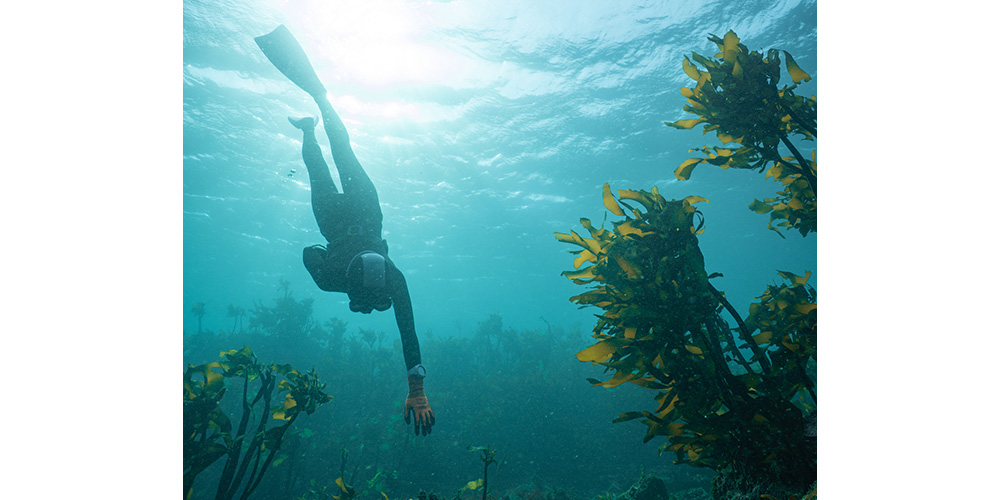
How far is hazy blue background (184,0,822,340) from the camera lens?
25.2 ft

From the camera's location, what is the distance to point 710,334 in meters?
2.19

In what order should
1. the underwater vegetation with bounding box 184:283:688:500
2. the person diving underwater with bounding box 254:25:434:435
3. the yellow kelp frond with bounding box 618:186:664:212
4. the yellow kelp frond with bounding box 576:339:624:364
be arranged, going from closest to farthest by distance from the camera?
1. the yellow kelp frond with bounding box 576:339:624:364
2. the yellow kelp frond with bounding box 618:186:664:212
3. the person diving underwater with bounding box 254:25:434:435
4. the underwater vegetation with bounding box 184:283:688:500

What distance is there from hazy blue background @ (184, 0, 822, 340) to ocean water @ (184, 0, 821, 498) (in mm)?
59

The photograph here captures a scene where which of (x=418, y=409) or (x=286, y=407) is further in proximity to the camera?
(x=286, y=407)

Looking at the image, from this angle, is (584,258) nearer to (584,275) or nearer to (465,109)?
(584,275)

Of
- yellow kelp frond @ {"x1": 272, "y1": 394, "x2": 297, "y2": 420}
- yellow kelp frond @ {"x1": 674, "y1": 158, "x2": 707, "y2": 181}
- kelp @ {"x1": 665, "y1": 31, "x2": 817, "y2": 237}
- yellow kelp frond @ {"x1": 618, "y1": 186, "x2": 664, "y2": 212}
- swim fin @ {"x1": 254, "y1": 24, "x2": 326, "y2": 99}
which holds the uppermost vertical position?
swim fin @ {"x1": 254, "y1": 24, "x2": 326, "y2": 99}

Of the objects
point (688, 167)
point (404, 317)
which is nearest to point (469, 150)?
point (404, 317)

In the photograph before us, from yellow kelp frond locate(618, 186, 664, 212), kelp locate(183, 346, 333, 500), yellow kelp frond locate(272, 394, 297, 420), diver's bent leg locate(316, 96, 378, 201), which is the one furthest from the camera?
diver's bent leg locate(316, 96, 378, 201)

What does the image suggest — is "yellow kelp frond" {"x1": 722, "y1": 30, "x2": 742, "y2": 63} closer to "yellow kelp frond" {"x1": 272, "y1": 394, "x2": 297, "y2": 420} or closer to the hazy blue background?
the hazy blue background

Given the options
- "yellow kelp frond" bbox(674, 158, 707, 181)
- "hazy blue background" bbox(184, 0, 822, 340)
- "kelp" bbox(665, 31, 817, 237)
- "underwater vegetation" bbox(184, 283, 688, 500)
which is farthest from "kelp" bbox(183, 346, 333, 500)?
"hazy blue background" bbox(184, 0, 822, 340)

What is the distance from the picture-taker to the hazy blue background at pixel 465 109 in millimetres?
7688

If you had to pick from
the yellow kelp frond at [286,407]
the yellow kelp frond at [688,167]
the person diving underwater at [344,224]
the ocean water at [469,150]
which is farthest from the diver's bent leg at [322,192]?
the ocean water at [469,150]

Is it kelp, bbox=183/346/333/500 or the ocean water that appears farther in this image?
the ocean water

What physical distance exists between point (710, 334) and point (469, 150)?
12696 millimetres
